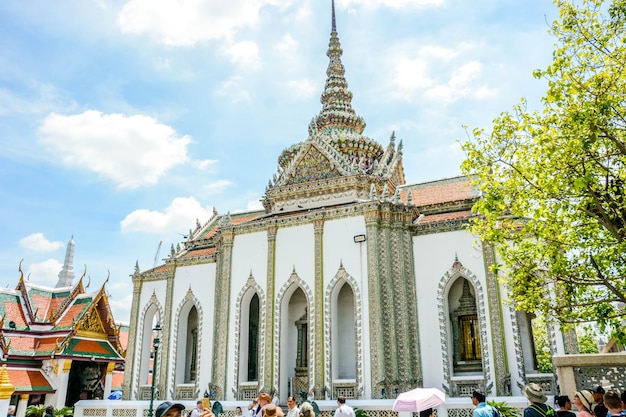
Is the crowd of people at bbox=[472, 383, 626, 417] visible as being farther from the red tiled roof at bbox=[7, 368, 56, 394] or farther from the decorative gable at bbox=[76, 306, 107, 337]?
the decorative gable at bbox=[76, 306, 107, 337]

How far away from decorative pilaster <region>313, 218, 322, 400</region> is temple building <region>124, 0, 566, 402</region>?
1.7 inches

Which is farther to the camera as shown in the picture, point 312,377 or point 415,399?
point 312,377

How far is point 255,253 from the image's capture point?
18.7 metres

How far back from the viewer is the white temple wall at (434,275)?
623 inches

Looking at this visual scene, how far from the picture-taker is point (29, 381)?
787 inches

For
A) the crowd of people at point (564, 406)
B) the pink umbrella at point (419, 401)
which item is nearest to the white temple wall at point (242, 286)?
the pink umbrella at point (419, 401)

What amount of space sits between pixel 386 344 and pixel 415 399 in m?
5.19

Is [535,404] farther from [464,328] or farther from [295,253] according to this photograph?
[295,253]

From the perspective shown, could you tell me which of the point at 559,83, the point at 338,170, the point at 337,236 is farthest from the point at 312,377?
the point at 559,83

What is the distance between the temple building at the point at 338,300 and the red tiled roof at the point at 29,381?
10.0ft

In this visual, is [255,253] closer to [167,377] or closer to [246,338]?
[246,338]

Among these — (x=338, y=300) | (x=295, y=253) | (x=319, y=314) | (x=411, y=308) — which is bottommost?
(x=319, y=314)

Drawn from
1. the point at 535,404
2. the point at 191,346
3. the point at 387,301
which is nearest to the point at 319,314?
the point at 387,301

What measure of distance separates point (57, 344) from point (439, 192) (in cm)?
1625
